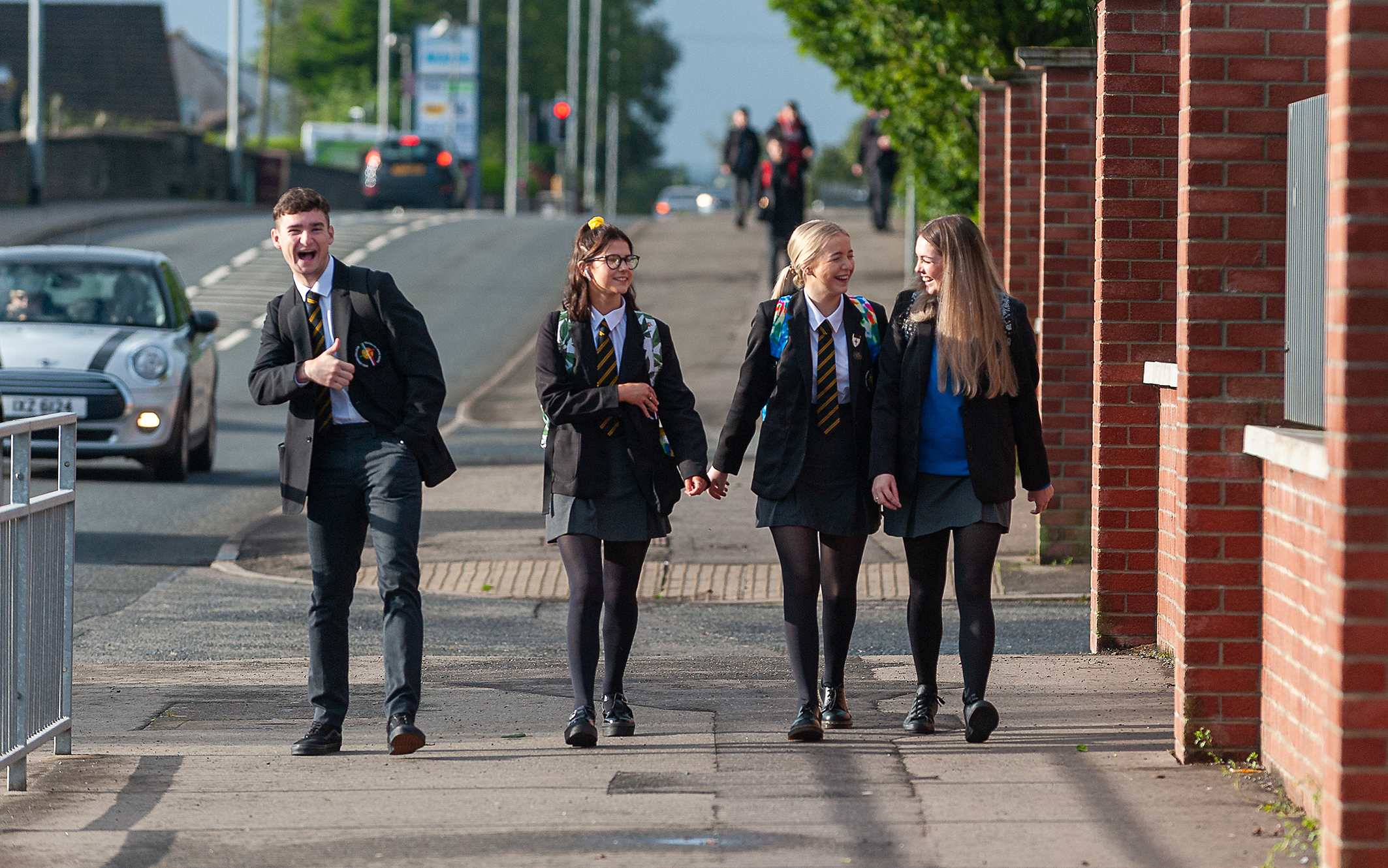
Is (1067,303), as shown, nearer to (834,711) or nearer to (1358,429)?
(834,711)

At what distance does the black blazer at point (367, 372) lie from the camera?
19.7 feet

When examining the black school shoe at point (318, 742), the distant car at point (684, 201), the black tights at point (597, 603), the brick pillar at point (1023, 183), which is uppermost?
the distant car at point (684, 201)

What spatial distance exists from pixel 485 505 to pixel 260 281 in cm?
1714

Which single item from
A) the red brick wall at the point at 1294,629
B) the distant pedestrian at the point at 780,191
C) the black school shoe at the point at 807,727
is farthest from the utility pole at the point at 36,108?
the red brick wall at the point at 1294,629

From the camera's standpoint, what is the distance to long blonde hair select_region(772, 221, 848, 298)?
6191mm

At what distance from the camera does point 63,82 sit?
7575 cm

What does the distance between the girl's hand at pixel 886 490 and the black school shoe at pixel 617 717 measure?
108cm

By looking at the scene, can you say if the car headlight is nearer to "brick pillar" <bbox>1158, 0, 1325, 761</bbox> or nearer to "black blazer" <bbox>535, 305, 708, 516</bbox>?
"black blazer" <bbox>535, 305, 708, 516</bbox>

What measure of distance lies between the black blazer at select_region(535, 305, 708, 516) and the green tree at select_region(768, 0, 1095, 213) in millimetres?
7576

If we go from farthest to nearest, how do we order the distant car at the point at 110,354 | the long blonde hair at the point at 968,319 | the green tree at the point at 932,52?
the green tree at the point at 932,52 → the distant car at the point at 110,354 → the long blonde hair at the point at 968,319

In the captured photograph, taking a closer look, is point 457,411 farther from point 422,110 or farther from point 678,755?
point 422,110

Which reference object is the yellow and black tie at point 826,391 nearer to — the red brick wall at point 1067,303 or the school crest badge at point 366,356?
the school crest badge at point 366,356

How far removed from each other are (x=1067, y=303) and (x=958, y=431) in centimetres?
397

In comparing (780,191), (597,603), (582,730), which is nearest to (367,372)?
(597,603)
